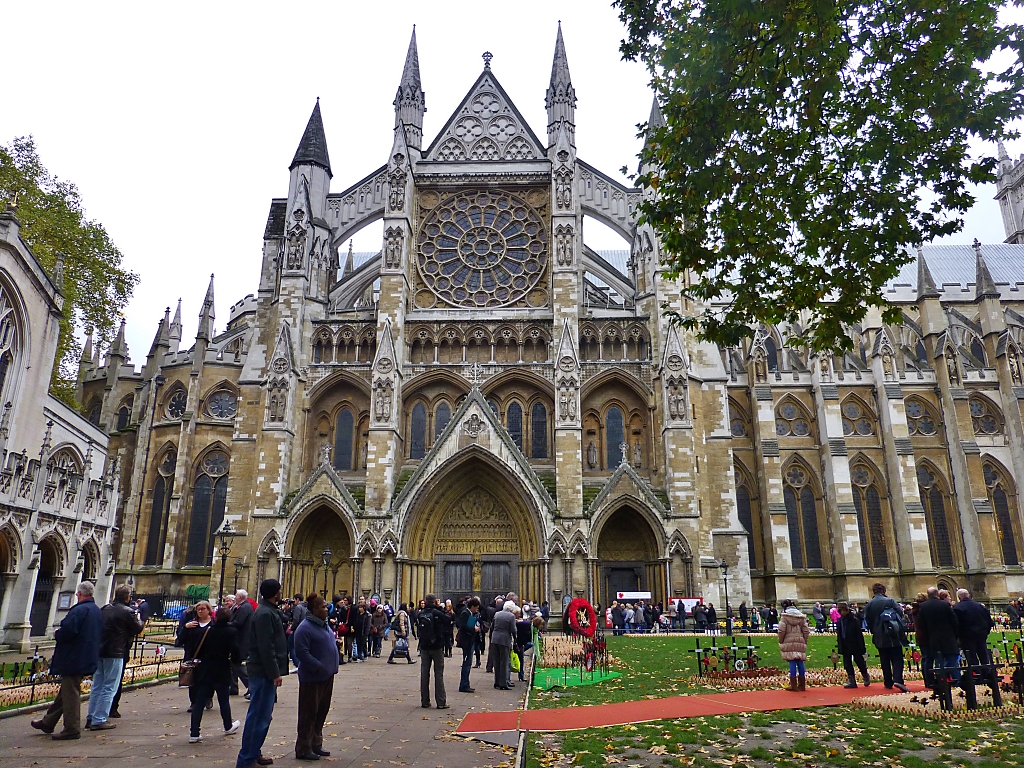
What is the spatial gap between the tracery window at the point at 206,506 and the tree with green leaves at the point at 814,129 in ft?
99.9

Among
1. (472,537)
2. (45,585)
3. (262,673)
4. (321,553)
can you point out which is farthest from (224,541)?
(262,673)

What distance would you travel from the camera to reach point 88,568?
22656 mm

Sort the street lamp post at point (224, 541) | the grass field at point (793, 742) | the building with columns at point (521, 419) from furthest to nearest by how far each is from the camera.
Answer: the building with columns at point (521, 419) → the street lamp post at point (224, 541) → the grass field at point (793, 742)

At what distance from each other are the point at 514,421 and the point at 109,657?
74.4 ft

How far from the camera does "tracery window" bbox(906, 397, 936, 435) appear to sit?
3769 cm

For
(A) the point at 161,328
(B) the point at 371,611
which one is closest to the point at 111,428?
(A) the point at 161,328

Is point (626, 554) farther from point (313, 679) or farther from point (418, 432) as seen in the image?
point (313, 679)

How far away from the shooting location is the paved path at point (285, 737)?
21.9 feet

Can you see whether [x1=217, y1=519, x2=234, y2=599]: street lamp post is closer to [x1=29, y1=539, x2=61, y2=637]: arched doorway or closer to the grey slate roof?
[x1=29, y1=539, x2=61, y2=637]: arched doorway

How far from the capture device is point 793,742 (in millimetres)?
7387

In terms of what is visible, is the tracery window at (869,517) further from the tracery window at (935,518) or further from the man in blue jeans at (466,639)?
the man in blue jeans at (466,639)

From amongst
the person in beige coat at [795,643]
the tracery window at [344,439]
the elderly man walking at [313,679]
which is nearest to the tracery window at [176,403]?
the tracery window at [344,439]

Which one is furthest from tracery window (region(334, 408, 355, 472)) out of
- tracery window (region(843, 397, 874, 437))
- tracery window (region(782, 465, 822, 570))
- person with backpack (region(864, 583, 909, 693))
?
tracery window (region(843, 397, 874, 437))

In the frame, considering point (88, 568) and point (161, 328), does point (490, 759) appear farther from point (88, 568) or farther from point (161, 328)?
point (161, 328)
